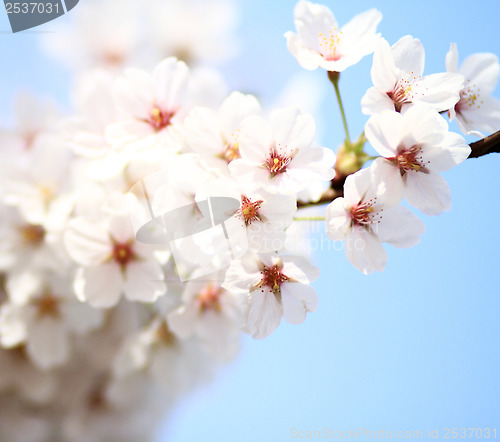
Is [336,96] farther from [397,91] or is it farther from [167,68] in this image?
[167,68]

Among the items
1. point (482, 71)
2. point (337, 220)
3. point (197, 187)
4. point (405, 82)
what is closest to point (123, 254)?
point (197, 187)

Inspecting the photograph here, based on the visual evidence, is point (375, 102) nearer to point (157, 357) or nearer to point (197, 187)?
point (197, 187)

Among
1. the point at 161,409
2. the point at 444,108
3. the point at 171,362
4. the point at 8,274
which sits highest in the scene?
the point at 444,108

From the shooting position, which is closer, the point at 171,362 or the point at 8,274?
the point at 8,274

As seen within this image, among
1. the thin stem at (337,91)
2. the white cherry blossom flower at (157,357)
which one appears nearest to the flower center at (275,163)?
the thin stem at (337,91)

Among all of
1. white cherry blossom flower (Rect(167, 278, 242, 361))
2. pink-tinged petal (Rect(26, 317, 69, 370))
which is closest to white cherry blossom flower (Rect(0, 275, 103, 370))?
pink-tinged petal (Rect(26, 317, 69, 370))

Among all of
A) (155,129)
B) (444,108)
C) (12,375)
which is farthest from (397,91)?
(12,375)

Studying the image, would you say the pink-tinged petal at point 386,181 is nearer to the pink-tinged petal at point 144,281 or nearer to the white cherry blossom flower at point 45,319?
the pink-tinged petal at point 144,281
